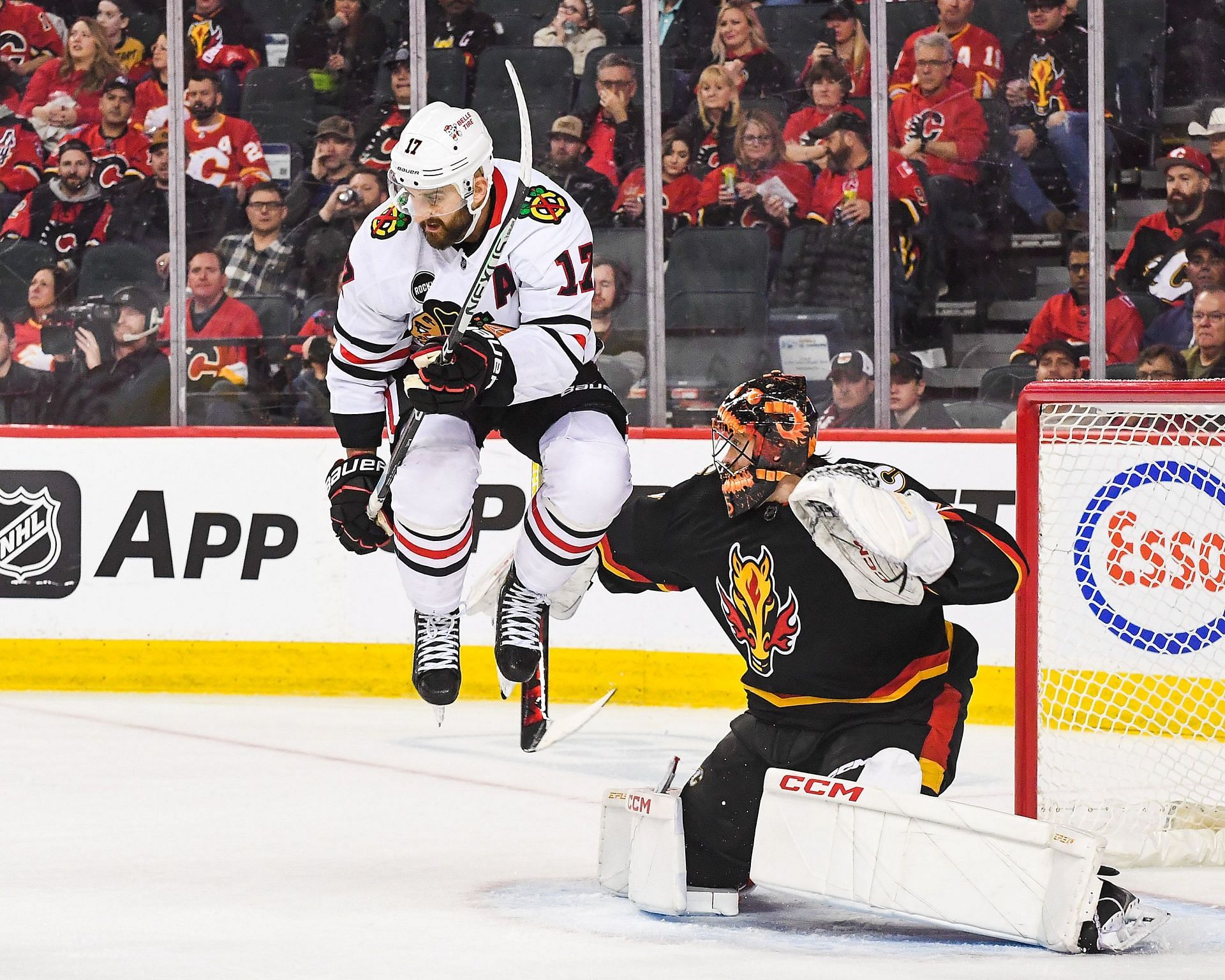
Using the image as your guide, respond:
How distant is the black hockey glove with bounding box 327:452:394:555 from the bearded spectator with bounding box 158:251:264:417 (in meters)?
3.82

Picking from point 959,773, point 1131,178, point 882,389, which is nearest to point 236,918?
point 959,773

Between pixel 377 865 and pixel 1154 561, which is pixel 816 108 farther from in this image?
pixel 377 865

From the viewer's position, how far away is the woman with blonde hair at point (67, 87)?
7480mm

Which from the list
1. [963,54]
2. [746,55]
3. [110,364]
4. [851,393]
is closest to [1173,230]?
[963,54]

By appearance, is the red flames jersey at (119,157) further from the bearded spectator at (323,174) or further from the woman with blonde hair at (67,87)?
the bearded spectator at (323,174)

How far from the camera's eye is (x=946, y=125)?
6.77m

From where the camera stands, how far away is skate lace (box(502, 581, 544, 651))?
3.28m

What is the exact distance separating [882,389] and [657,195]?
1.06 metres

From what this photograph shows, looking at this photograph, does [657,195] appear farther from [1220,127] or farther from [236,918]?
[236,918]

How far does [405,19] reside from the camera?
23.6 ft

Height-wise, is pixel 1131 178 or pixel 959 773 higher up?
pixel 1131 178

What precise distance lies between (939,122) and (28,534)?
11.5 feet

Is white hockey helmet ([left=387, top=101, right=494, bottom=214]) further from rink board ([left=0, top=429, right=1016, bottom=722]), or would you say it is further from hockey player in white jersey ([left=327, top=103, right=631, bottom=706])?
rink board ([left=0, top=429, right=1016, bottom=722])

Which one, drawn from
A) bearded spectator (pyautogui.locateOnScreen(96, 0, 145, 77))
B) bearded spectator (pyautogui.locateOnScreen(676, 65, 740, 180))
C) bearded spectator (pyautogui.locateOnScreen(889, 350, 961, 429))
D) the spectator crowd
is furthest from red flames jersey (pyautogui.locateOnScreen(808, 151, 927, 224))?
bearded spectator (pyautogui.locateOnScreen(96, 0, 145, 77))
